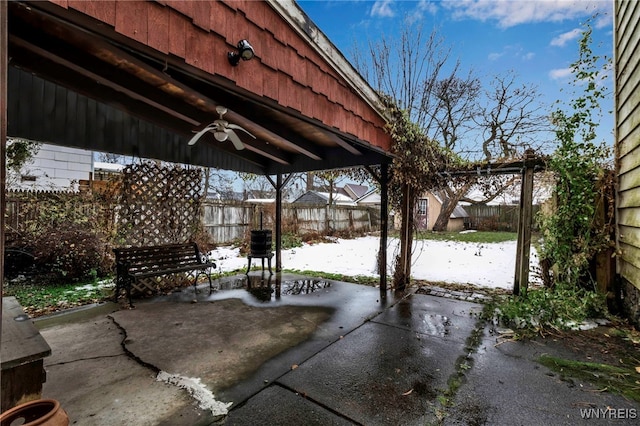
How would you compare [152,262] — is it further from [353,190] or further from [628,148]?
[353,190]

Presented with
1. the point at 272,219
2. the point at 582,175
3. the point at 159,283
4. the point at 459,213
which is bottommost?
the point at 159,283

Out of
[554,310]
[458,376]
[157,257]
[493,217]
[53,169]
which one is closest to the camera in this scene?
[458,376]

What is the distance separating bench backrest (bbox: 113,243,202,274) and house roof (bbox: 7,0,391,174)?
155 cm

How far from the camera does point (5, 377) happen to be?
1514 mm

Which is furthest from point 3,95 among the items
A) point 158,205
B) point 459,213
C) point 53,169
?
point 459,213

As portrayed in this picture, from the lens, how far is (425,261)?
324 inches

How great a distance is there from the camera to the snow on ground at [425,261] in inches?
252

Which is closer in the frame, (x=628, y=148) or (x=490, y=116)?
(x=628, y=148)

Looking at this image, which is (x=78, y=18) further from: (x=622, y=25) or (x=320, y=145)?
(x=622, y=25)

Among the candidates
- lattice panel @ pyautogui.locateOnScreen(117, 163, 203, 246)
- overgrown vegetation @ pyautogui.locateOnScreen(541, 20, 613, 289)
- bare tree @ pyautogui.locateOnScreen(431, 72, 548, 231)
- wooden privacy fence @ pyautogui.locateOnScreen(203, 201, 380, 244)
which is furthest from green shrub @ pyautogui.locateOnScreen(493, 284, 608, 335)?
bare tree @ pyautogui.locateOnScreen(431, 72, 548, 231)

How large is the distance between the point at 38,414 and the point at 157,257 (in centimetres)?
366

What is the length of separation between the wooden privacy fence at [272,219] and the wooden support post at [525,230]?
249 inches

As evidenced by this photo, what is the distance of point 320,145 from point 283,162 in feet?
3.41

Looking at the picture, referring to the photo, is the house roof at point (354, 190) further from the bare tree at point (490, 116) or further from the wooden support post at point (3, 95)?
the wooden support post at point (3, 95)
